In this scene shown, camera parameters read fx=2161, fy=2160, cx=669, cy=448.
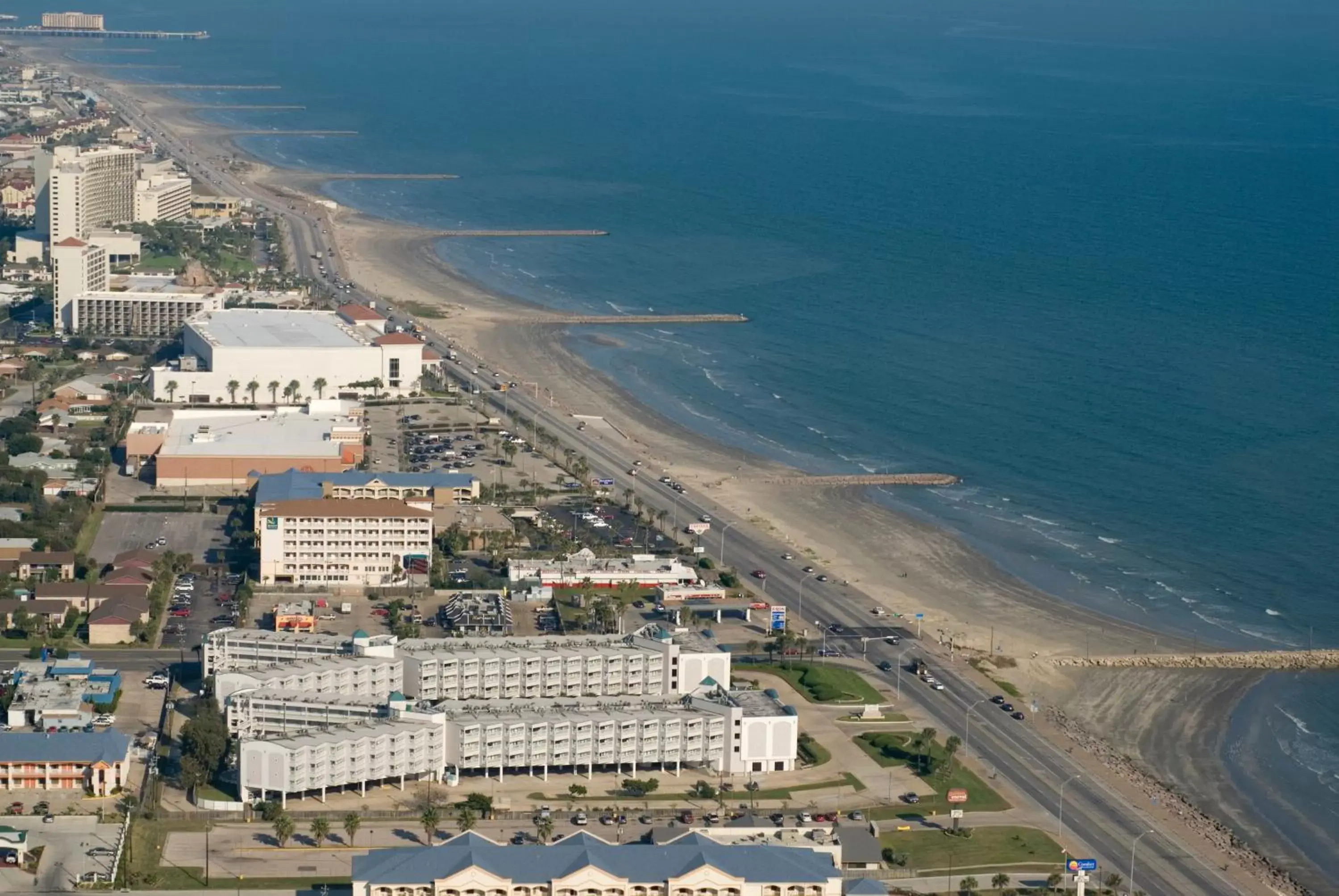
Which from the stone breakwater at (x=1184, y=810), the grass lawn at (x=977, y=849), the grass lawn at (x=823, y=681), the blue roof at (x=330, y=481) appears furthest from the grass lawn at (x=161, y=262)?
the grass lawn at (x=977, y=849)

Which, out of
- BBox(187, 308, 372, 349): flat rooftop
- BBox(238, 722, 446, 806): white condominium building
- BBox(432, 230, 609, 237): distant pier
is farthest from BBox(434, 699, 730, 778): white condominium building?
BBox(432, 230, 609, 237): distant pier

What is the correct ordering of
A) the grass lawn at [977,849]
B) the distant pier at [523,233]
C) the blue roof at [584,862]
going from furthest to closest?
the distant pier at [523,233], the grass lawn at [977,849], the blue roof at [584,862]

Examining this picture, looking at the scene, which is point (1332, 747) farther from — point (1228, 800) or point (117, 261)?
point (117, 261)

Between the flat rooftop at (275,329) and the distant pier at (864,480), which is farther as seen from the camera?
the flat rooftop at (275,329)

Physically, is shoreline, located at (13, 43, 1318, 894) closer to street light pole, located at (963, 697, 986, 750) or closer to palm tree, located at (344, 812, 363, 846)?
street light pole, located at (963, 697, 986, 750)

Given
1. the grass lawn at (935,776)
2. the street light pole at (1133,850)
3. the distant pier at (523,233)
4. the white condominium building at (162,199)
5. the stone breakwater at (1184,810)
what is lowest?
the stone breakwater at (1184,810)

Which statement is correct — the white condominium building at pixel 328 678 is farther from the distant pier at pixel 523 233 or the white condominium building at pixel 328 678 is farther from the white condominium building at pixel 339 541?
the distant pier at pixel 523 233
